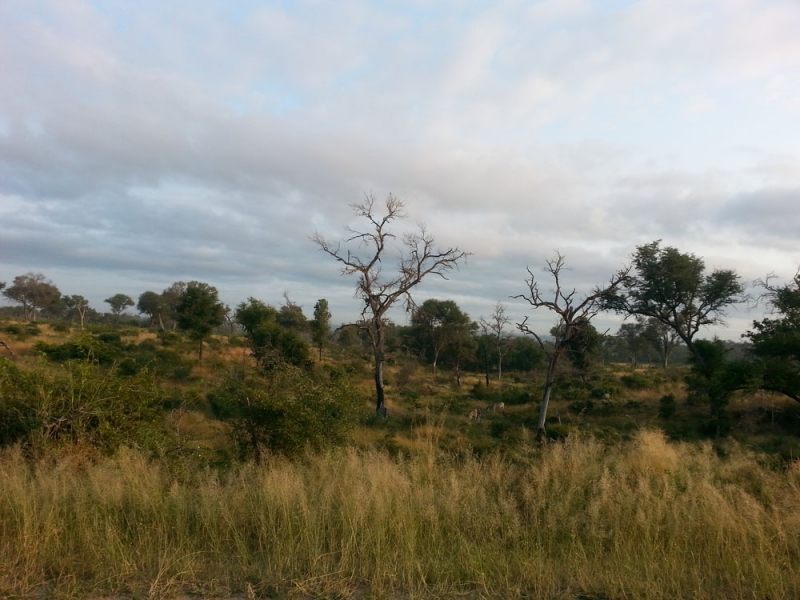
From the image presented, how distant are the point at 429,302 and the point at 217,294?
2287 centimetres

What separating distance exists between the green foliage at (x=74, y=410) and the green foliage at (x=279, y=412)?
1.76m

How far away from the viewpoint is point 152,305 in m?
63.9

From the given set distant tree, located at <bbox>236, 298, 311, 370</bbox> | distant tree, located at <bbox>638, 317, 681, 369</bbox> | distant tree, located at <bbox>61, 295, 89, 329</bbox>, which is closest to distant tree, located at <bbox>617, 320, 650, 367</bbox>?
distant tree, located at <bbox>638, 317, 681, 369</bbox>

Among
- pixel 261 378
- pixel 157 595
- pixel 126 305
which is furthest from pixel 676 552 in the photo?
pixel 126 305

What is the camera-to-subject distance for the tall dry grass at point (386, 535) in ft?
12.6

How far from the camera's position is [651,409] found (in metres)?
26.0

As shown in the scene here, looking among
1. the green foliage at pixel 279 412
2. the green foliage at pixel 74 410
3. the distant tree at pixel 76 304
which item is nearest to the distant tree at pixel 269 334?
the green foliage at pixel 279 412

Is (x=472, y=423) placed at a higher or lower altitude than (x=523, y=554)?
lower

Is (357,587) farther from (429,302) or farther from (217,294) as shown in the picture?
(429,302)

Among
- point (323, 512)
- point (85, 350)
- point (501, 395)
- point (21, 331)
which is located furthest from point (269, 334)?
point (323, 512)

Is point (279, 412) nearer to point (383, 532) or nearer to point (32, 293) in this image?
point (383, 532)

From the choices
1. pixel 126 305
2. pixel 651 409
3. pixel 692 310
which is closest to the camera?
pixel 651 409

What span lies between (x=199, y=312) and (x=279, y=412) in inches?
1031

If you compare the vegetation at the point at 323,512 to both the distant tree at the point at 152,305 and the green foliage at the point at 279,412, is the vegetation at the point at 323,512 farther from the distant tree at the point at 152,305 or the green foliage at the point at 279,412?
the distant tree at the point at 152,305
